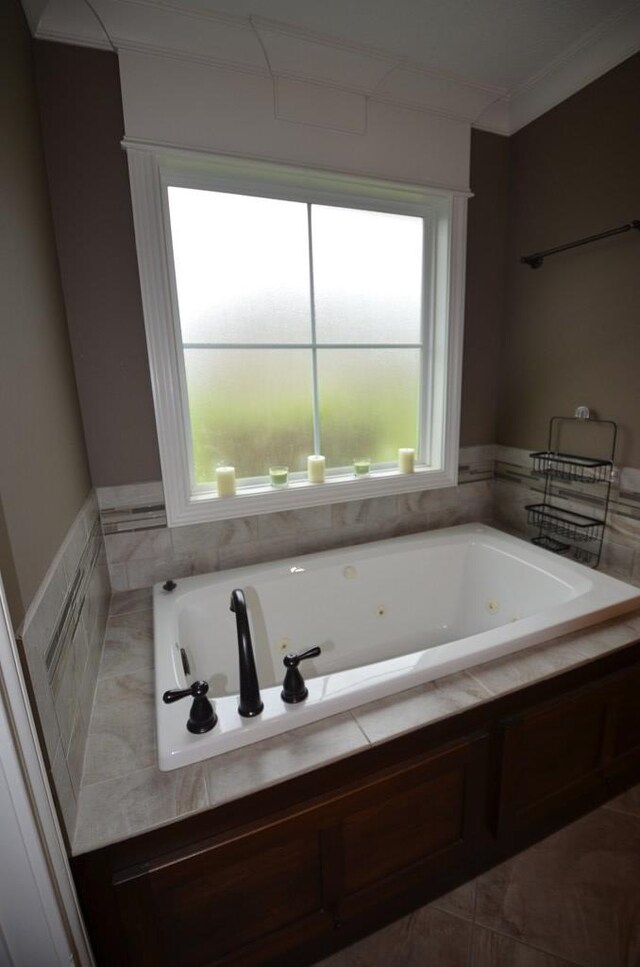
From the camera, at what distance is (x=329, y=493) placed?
1944mm

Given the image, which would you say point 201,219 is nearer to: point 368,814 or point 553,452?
point 553,452

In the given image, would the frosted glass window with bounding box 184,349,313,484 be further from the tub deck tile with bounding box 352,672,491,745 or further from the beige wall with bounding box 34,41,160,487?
the tub deck tile with bounding box 352,672,491,745

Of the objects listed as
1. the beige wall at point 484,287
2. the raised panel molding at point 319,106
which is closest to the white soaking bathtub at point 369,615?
the beige wall at point 484,287

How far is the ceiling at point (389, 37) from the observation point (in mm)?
1325

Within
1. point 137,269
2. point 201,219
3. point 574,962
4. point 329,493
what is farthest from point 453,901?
point 201,219

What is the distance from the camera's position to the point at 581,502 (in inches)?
73.8

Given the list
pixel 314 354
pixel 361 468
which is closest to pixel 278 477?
pixel 361 468

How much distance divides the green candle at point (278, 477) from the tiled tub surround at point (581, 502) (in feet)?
4.02

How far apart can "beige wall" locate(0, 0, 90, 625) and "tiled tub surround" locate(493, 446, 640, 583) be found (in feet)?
6.58

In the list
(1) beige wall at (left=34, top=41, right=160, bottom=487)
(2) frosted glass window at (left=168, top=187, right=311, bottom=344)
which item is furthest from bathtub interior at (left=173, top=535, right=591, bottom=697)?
(2) frosted glass window at (left=168, top=187, right=311, bottom=344)

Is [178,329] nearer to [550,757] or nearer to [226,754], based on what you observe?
[226,754]

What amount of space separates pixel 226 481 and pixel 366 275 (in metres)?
1.16

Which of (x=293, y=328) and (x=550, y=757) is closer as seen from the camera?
(x=550, y=757)

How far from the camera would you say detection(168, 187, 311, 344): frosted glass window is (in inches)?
65.0
